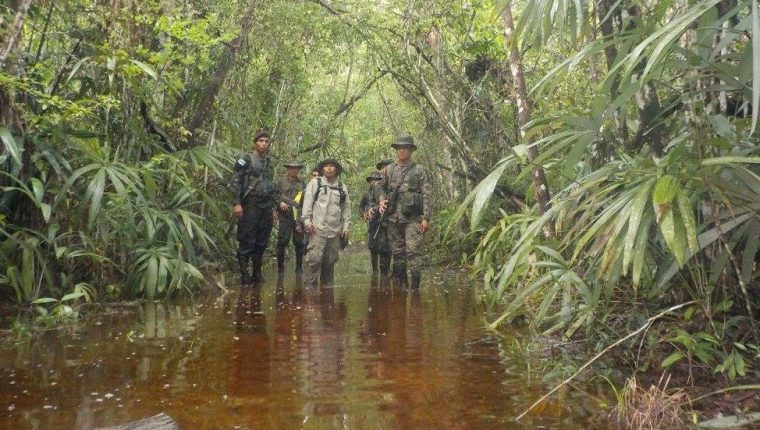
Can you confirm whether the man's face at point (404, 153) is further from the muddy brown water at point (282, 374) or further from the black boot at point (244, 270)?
the muddy brown water at point (282, 374)

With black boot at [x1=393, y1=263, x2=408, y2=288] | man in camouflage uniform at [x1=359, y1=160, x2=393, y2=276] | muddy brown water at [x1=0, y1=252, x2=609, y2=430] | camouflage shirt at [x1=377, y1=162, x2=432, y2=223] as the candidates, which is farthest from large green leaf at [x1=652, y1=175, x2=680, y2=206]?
man in camouflage uniform at [x1=359, y1=160, x2=393, y2=276]

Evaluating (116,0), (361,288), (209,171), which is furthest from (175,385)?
(209,171)

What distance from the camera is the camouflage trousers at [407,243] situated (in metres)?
9.06

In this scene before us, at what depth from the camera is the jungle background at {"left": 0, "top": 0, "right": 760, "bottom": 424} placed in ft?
12.3

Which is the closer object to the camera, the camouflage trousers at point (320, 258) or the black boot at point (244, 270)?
the camouflage trousers at point (320, 258)

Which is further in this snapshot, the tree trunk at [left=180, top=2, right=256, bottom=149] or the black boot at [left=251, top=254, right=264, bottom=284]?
the black boot at [left=251, top=254, right=264, bottom=284]

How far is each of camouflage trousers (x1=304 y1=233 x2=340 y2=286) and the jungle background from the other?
4.20ft

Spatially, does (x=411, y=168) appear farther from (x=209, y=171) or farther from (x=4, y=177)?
(x=4, y=177)

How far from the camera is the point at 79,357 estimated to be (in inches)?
190

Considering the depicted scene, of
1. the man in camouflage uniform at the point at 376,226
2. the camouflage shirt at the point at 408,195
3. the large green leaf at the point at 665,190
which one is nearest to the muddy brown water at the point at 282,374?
the large green leaf at the point at 665,190

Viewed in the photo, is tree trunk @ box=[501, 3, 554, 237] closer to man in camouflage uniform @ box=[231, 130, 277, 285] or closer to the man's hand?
man in camouflage uniform @ box=[231, 130, 277, 285]

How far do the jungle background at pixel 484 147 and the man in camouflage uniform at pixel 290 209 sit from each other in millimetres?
1006


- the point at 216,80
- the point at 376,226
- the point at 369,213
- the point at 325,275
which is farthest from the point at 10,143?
the point at 376,226

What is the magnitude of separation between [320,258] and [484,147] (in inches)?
154
